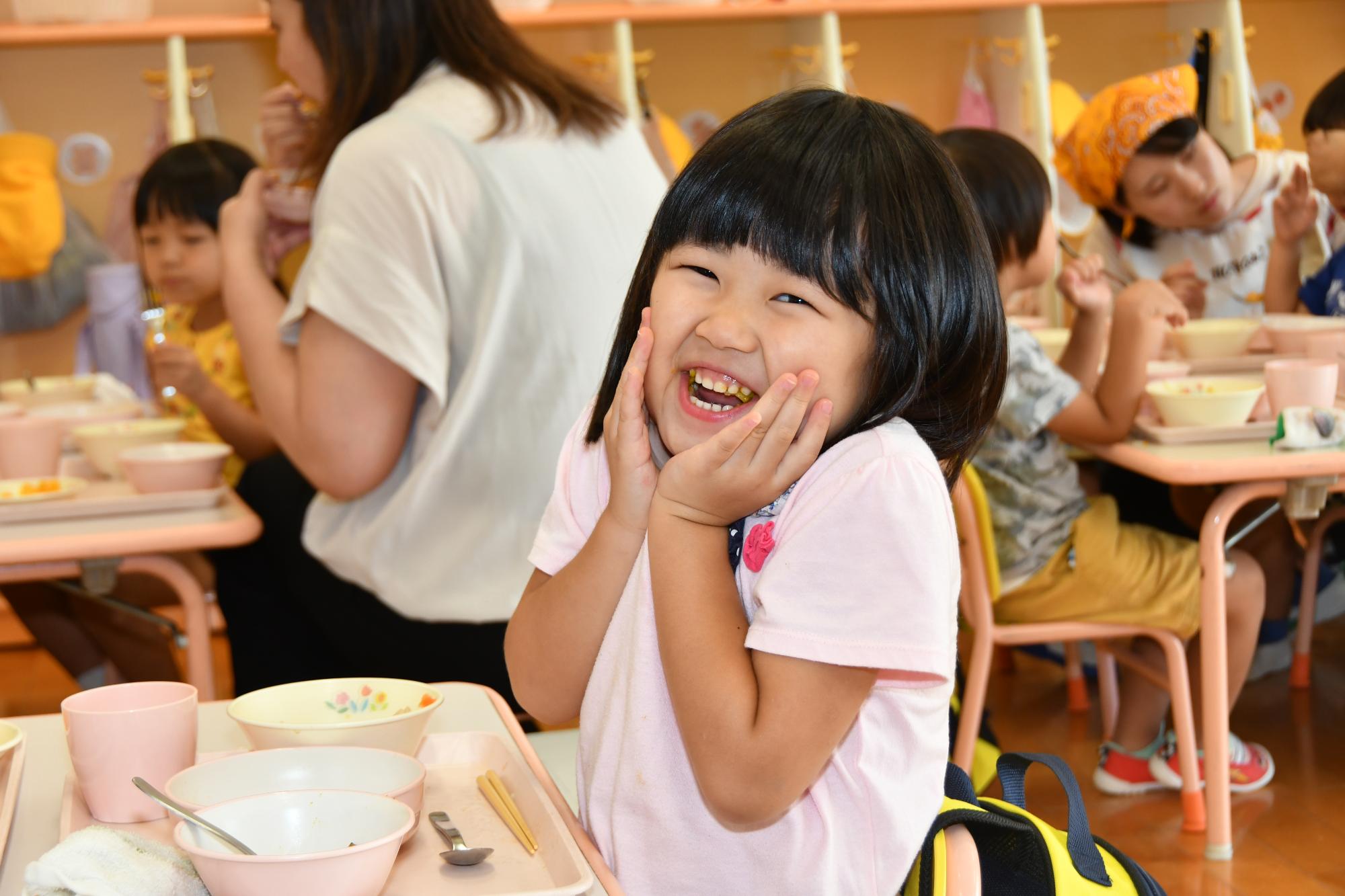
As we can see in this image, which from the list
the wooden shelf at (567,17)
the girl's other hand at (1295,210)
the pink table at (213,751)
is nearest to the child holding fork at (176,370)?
the wooden shelf at (567,17)

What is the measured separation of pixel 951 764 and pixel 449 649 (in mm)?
923

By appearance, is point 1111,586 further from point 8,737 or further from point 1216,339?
point 8,737

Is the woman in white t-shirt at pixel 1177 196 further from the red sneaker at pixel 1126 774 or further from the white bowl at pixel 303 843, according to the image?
the white bowl at pixel 303 843

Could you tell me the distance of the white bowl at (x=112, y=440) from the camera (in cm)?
214

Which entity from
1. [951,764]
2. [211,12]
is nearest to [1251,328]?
[951,764]

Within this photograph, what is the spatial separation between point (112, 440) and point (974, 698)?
140cm

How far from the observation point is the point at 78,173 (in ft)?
13.6

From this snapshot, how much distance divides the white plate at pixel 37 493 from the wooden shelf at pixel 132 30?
2.15 m

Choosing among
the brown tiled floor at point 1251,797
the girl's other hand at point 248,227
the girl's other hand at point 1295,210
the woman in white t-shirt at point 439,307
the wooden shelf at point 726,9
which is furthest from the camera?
the wooden shelf at point 726,9

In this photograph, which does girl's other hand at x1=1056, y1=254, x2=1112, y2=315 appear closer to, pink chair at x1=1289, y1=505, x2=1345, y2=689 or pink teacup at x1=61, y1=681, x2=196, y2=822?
pink chair at x1=1289, y1=505, x2=1345, y2=689

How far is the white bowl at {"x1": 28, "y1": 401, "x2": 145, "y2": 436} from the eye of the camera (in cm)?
259

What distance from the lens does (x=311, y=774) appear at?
861mm

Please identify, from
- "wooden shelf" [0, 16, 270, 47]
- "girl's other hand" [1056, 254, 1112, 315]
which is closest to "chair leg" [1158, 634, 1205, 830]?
"girl's other hand" [1056, 254, 1112, 315]

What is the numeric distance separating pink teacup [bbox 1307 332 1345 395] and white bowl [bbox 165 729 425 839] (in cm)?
183
